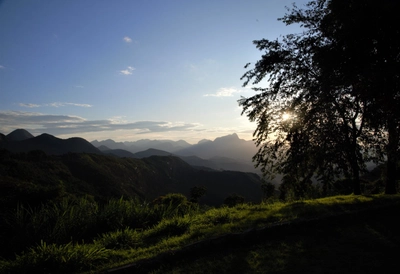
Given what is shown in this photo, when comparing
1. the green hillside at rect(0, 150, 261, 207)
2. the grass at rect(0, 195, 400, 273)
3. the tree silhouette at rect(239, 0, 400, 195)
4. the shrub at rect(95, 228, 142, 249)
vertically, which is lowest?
the green hillside at rect(0, 150, 261, 207)

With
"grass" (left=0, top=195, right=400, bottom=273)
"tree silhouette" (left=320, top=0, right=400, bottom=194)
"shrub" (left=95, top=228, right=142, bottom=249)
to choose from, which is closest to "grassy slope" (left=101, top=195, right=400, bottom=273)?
"grass" (left=0, top=195, right=400, bottom=273)

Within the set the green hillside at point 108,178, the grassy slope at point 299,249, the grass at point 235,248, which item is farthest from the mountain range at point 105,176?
the grassy slope at point 299,249

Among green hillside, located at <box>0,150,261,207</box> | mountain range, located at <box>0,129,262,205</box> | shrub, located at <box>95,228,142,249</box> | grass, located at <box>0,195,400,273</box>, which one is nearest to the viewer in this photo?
grass, located at <box>0,195,400,273</box>

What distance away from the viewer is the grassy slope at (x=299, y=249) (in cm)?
458

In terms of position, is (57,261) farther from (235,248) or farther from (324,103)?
(324,103)

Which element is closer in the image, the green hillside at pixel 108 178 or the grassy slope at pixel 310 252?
the grassy slope at pixel 310 252

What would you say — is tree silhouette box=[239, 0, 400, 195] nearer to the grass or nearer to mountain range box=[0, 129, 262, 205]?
the grass

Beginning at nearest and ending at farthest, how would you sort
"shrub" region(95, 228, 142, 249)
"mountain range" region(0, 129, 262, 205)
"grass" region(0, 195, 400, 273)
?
1. "grass" region(0, 195, 400, 273)
2. "shrub" region(95, 228, 142, 249)
3. "mountain range" region(0, 129, 262, 205)

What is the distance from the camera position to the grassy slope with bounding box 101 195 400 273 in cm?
458

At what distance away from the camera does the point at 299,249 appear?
5.32 m

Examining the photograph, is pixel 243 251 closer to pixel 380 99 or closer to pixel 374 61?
pixel 380 99

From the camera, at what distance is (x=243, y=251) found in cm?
538

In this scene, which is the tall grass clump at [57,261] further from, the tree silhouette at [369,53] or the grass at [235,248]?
the tree silhouette at [369,53]

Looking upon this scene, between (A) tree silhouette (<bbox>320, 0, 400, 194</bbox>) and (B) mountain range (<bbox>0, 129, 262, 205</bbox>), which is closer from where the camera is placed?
(A) tree silhouette (<bbox>320, 0, 400, 194</bbox>)
